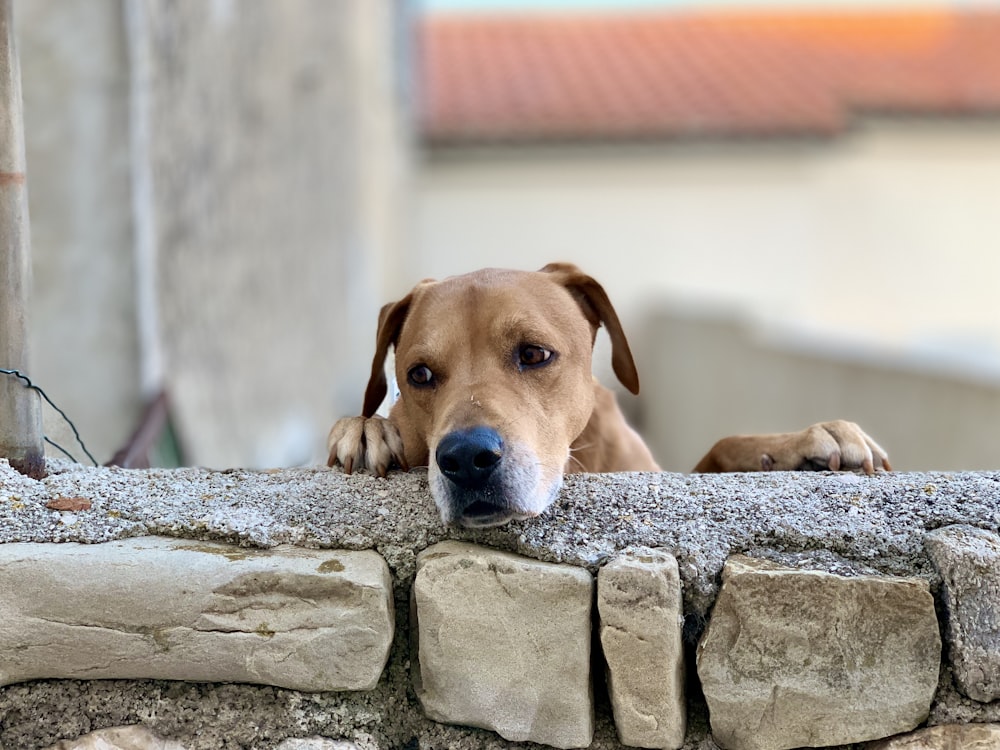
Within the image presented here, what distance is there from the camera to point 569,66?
754 inches

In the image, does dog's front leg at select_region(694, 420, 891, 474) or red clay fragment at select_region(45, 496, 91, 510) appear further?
dog's front leg at select_region(694, 420, 891, 474)

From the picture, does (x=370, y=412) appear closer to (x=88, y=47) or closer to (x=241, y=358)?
(x=88, y=47)

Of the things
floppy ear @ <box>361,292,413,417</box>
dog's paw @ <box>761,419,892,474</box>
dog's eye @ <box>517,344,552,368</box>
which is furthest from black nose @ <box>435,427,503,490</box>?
dog's paw @ <box>761,419,892,474</box>

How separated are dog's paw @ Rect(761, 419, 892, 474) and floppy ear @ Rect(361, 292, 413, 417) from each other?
102 centimetres

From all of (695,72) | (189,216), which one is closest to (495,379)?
(189,216)

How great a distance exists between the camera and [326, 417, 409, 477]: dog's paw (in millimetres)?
2389

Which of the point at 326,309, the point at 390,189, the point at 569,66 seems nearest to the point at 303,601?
the point at 326,309

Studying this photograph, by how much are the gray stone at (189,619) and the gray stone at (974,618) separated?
1009mm

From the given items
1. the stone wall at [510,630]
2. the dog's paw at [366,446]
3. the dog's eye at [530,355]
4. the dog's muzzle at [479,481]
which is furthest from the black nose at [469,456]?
the dog's eye at [530,355]

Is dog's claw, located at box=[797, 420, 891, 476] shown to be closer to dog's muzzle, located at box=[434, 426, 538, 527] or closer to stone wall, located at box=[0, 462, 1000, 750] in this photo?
stone wall, located at box=[0, 462, 1000, 750]

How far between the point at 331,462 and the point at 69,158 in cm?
268

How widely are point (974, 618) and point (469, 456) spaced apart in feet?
3.17

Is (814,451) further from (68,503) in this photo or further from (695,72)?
(695,72)

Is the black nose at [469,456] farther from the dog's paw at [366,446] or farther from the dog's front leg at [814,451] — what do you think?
the dog's front leg at [814,451]
